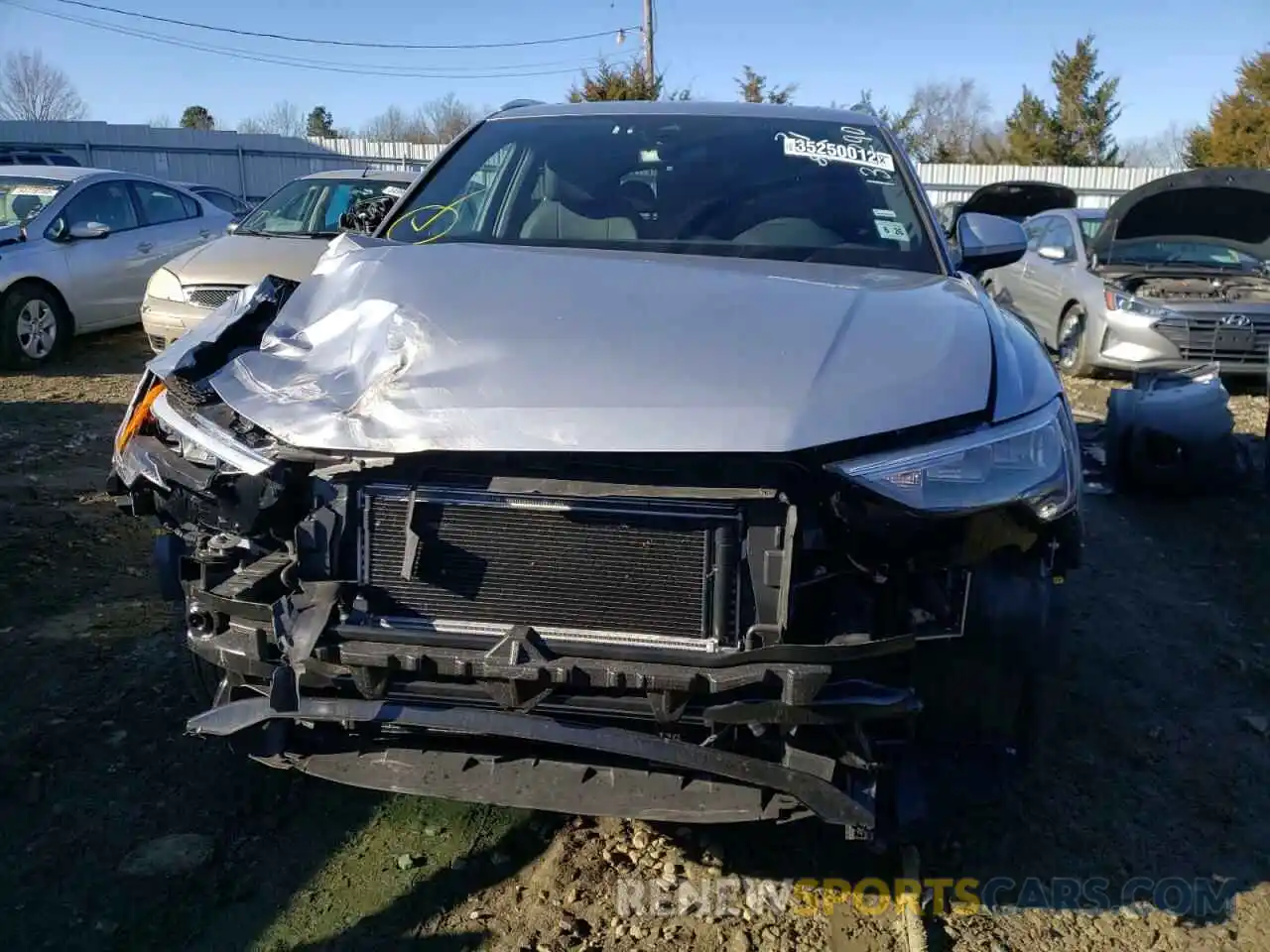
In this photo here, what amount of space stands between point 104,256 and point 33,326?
970mm

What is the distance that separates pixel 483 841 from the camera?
9.23 ft

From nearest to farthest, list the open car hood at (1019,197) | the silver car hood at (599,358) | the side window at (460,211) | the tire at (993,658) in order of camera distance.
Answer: the silver car hood at (599,358) → the tire at (993,658) → the side window at (460,211) → the open car hood at (1019,197)

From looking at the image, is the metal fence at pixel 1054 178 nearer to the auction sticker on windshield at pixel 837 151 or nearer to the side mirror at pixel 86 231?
the side mirror at pixel 86 231

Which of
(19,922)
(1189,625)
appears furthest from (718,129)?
(19,922)

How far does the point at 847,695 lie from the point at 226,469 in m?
1.44

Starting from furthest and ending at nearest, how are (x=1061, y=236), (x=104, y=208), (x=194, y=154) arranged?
1. (x=194, y=154)
2. (x=1061, y=236)
3. (x=104, y=208)

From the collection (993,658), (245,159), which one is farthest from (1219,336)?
(245,159)

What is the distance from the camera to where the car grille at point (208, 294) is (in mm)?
7762

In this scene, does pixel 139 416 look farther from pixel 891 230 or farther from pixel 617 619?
pixel 891 230

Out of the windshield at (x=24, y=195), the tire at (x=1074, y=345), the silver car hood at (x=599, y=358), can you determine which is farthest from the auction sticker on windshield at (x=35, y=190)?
the tire at (x=1074, y=345)

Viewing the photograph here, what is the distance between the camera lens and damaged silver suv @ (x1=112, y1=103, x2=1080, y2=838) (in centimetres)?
213

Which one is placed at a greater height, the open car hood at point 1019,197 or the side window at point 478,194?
the open car hood at point 1019,197

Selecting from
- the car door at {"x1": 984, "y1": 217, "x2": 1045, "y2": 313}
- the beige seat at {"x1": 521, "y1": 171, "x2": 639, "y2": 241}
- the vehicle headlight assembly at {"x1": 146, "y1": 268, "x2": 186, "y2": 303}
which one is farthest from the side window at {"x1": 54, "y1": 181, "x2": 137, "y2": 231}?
the car door at {"x1": 984, "y1": 217, "x2": 1045, "y2": 313}

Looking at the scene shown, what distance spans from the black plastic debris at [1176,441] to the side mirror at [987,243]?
2.60 meters
